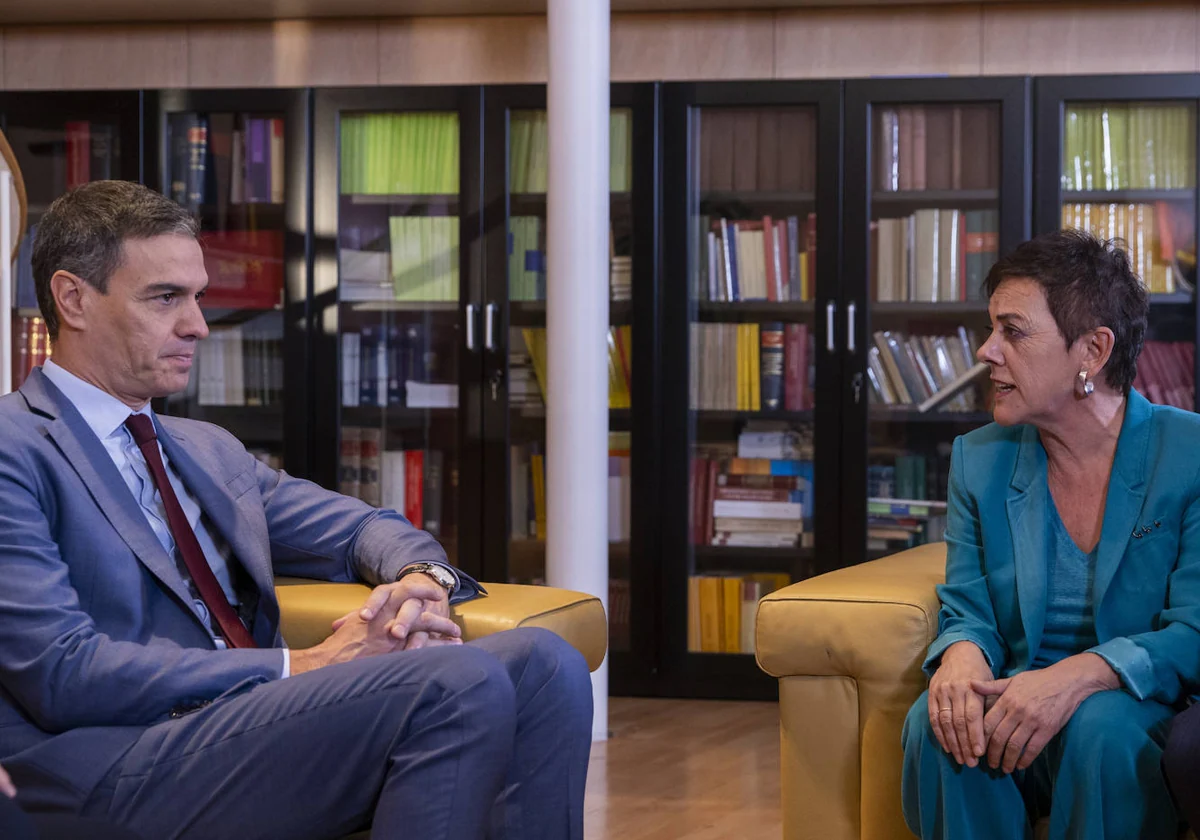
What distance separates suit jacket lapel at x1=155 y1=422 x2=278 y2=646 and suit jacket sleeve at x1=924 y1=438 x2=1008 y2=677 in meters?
1.01

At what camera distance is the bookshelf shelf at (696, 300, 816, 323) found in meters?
4.12

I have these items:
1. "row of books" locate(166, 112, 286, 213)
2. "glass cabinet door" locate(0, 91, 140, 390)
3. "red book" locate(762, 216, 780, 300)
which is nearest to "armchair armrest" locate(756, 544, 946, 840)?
"red book" locate(762, 216, 780, 300)

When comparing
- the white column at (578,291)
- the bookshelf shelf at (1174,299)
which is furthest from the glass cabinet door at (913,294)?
the white column at (578,291)

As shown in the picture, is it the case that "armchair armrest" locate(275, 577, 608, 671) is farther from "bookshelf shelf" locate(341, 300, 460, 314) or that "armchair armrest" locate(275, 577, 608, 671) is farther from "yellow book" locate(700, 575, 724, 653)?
"bookshelf shelf" locate(341, 300, 460, 314)

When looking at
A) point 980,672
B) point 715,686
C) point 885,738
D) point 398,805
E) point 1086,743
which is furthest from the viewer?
point 715,686

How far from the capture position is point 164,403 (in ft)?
14.2

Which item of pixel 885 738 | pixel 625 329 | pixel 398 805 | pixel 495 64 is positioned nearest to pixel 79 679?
pixel 398 805

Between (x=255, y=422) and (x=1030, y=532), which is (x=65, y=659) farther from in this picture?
(x=255, y=422)

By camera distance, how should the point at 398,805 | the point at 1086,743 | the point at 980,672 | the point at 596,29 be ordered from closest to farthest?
→ 1. the point at 398,805
2. the point at 1086,743
3. the point at 980,672
4. the point at 596,29

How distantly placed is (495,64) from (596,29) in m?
1.05

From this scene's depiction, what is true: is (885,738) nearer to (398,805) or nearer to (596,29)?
(398,805)

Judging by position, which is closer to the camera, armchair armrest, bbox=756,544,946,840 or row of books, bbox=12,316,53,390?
armchair armrest, bbox=756,544,946,840

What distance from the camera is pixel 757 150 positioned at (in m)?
4.11

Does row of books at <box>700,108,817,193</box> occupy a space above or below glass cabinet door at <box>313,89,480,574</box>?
above
